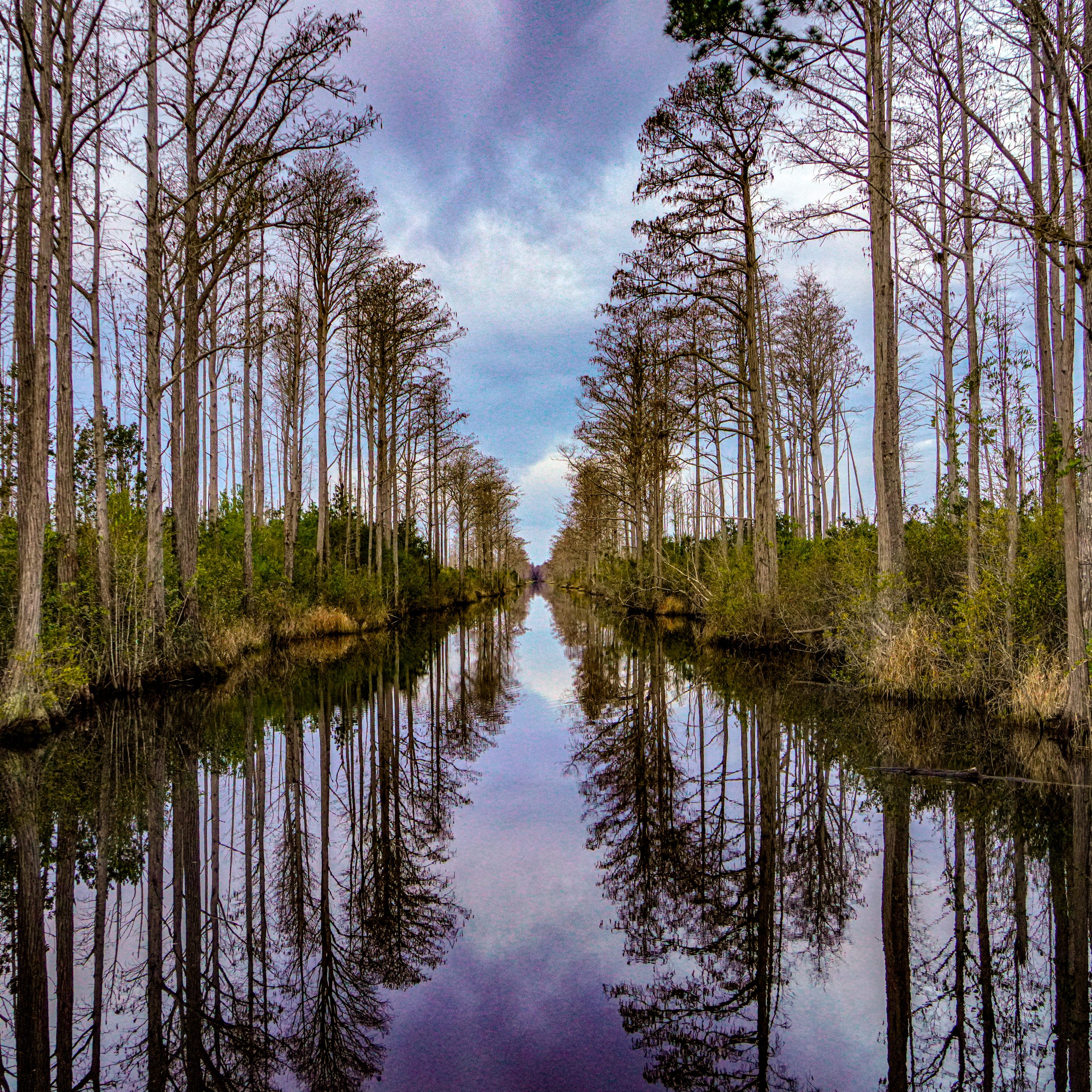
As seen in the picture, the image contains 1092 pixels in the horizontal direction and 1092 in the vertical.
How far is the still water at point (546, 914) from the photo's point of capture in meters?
2.71

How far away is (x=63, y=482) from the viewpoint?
10.2 m

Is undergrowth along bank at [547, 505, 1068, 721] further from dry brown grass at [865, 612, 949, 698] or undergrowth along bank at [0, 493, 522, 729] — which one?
undergrowth along bank at [0, 493, 522, 729]

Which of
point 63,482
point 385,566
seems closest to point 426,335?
point 385,566

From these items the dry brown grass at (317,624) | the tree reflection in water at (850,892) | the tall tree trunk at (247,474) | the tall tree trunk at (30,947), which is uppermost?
the tall tree trunk at (247,474)

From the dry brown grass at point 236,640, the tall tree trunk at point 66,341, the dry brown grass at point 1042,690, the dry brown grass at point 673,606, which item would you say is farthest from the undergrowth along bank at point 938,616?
the tall tree trunk at point 66,341

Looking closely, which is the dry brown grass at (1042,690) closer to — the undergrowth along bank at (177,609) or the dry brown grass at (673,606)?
the undergrowth along bank at (177,609)

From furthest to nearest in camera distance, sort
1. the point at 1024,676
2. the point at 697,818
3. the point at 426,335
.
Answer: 1. the point at 426,335
2. the point at 1024,676
3. the point at 697,818

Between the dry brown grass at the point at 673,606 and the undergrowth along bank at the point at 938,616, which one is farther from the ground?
the undergrowth along bank at the point at 938,616

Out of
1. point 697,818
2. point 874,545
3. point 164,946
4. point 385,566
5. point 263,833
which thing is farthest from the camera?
point 385,566

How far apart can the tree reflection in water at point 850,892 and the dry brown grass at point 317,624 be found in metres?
12.0

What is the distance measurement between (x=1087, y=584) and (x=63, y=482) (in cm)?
1321

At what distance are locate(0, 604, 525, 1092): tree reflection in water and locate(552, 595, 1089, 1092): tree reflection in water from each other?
1271 mm

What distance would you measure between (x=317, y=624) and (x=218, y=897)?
15632mm

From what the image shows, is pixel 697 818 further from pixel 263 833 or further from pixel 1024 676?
pixel 1024 676
